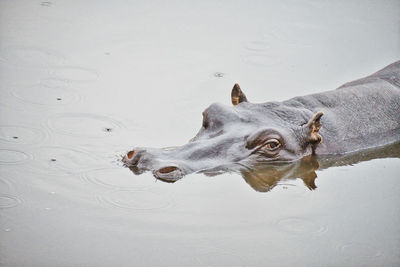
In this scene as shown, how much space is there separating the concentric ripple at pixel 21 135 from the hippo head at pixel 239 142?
1.26m

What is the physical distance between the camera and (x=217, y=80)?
10.3 metres

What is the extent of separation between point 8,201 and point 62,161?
1.09m

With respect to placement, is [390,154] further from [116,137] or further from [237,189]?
[116,137]

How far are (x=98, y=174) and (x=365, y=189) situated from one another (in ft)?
9.46

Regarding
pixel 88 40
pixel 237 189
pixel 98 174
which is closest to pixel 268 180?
pixel 237 189

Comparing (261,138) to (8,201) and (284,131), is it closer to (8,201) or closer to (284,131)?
(284,131)

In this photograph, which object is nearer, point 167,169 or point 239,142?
point 167,169

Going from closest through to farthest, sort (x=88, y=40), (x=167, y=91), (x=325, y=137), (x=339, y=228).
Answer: (x=339, y=228), (x=325, y=137), (x=167, y=91), (x=88, y=40)

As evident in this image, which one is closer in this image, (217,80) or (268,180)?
(268,180)

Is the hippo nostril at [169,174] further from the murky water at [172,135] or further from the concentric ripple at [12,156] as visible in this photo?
the concentric ripple at [12,156]

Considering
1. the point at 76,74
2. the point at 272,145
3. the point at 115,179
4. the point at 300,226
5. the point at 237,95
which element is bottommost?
the point at 300,226

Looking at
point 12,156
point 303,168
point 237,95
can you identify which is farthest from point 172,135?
point 12,156

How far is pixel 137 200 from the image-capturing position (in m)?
6.66

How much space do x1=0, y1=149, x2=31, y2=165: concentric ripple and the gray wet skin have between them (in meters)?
1.11
